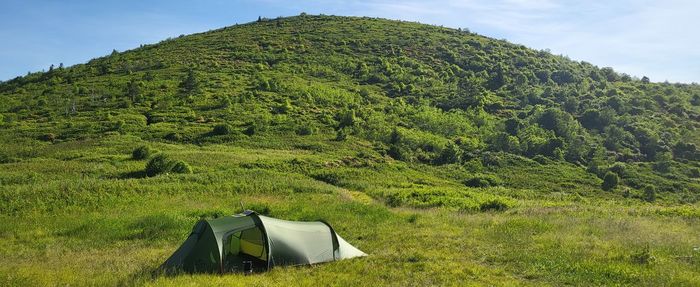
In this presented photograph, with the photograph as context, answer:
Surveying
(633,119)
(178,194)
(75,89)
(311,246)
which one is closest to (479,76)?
(633,119)

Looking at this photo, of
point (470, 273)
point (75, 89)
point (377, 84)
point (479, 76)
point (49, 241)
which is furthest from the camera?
point (479, 76)

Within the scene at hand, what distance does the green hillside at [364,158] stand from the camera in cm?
1565

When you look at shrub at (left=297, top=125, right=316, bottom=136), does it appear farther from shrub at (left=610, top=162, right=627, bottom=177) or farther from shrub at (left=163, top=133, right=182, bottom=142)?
shrub at (left=610, top=162, right=627, bottom=177)

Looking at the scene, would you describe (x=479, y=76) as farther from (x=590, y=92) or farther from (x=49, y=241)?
(x=49, y=241)

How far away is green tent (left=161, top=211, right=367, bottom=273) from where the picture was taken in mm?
14359

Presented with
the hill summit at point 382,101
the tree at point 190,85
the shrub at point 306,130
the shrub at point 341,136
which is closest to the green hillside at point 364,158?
the shrub at point 306,130

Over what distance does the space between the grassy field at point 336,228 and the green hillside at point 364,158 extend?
0.41 ft

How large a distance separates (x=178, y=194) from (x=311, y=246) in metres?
17.6

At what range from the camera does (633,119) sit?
269 ft

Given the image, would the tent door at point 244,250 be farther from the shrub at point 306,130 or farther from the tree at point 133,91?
the tree at point 133,91

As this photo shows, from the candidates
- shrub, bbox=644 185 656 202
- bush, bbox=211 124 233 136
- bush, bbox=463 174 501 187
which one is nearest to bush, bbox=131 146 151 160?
bush, bbox=211 124 233 136

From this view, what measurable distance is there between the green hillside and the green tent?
898 millimetres

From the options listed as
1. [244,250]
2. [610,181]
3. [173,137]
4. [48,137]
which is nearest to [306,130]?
[173,137]

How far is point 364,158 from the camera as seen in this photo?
53781 millimetres
